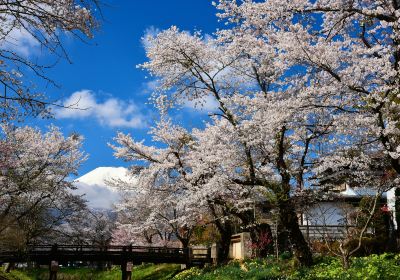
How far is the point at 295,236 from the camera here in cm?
1568

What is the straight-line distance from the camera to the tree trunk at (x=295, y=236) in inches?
611

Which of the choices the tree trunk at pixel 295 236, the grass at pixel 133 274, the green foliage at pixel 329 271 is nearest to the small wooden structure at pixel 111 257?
the grass at pixel 133 274

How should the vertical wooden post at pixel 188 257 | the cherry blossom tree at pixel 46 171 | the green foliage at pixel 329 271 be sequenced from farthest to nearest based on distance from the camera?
1. the vertical wooden post at pixel 188 257
2. the cherry blossom tree at pixel 46 171
3. the green foliage at pixel 329 271

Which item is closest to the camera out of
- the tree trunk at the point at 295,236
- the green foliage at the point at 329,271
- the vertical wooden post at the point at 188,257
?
the green foliage at the point at 329,271

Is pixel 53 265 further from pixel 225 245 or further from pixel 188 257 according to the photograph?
pixel 225 245

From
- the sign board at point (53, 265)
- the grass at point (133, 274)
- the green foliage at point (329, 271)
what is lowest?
the grass at point (133, 274)

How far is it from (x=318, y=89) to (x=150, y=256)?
70.5ft

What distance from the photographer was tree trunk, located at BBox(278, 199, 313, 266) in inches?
611

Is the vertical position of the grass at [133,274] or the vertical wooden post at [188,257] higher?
the vertical wooden post at [188,257]

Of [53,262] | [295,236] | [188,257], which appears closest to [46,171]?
[53,262]

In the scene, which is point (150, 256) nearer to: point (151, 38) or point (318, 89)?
point (151, 38)

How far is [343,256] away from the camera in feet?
41.4

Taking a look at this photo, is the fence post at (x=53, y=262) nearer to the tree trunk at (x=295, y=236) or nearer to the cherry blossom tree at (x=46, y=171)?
the cherry blossom tree at (x=46, y=171)

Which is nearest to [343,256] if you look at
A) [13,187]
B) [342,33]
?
[342,33]
